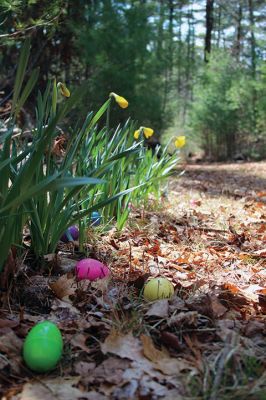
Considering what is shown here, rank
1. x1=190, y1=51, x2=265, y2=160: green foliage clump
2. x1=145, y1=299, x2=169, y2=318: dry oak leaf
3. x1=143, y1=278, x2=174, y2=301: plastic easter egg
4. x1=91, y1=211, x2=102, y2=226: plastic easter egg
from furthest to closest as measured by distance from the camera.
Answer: x1=190, y1=51, x2=265, y2=160: green foliage clump
x1=91, y1=211, x2=102, y2=226: plastic easter egg
x1=143, y1=278, x2=174, y2=301: plastic easter egg
x1=145, y1=299, x2=169, y2=318: dry oak leaf

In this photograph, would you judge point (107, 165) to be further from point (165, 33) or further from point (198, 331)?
point (165, 33)

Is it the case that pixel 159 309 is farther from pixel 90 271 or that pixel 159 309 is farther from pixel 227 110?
pixel 227 110

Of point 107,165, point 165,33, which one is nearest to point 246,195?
point 107,165

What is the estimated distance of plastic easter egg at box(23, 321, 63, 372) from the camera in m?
0.95

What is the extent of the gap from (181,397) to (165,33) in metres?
11.6

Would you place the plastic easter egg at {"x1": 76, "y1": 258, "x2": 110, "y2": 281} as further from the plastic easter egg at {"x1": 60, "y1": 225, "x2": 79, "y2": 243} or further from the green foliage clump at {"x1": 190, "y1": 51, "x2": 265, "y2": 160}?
the green foliage clump at {"x1": 190, "y1": 51, "x2": 265, "y2": 160}

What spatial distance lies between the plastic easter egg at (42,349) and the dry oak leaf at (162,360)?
22cm

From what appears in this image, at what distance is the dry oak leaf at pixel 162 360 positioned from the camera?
983mm

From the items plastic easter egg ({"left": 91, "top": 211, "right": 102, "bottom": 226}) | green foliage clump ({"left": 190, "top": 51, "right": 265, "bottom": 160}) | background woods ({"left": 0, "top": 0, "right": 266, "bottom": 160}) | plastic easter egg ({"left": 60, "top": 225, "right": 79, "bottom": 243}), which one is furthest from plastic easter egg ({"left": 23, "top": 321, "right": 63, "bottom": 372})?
green foliage clump ({"left": 190, "top": 51, "right": 265, "bottom": 160})

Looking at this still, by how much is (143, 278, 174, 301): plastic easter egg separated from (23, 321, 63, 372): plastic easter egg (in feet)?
1.37

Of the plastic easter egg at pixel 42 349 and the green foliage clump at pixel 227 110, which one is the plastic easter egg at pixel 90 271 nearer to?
the plastic easter egg at pixel 42 349

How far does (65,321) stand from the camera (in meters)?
1.20

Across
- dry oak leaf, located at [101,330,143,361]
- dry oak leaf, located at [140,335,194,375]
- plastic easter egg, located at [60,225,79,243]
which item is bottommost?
dry oak leaf, located at [140,335,194,375]

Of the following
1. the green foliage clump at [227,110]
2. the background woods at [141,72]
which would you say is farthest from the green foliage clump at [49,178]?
the green foliage clump at [227,110]
